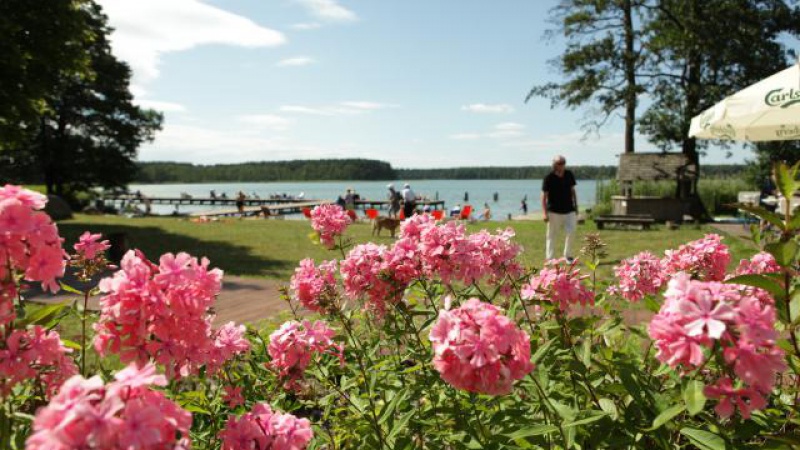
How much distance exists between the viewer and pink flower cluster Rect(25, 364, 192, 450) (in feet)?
2.82

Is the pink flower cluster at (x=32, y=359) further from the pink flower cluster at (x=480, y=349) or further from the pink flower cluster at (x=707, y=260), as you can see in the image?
the pink flower cluster at (x=707, y=260)

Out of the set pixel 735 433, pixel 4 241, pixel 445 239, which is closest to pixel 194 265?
pixel 4 241

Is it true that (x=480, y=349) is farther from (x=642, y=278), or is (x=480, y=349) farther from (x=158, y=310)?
(x=642, y=278)

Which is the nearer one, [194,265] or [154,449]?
[154,449]

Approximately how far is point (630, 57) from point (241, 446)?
26471 millimetres

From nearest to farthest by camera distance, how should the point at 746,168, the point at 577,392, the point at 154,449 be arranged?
the point at 154,449, the point at 577,392, the point at 746,168

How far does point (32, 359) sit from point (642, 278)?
2542mm

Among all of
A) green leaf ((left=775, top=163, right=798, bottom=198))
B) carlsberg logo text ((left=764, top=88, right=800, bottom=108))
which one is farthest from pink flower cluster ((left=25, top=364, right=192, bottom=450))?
carlsberg logo text ((left=764, top=88, right=800, bottom=108))

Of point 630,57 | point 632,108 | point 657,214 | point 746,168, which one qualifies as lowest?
point 657,214

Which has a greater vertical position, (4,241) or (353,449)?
(4,241)

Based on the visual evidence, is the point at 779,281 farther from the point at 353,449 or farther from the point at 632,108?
the point at 632,108

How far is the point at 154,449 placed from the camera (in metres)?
0.94

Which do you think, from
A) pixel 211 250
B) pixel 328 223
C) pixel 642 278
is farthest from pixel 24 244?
pixel 211 250

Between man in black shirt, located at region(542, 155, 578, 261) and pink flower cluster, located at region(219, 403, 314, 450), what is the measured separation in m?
8.17
